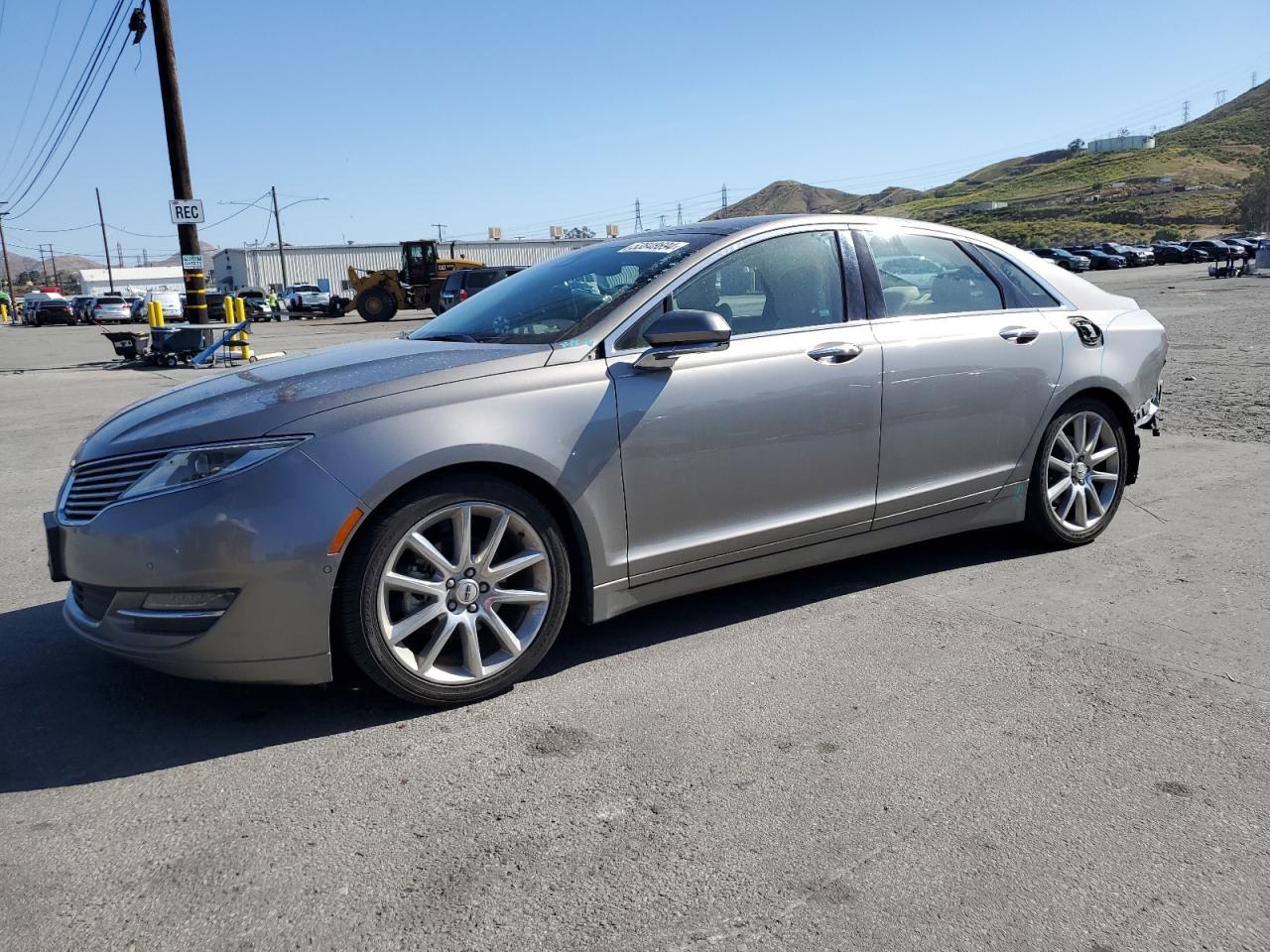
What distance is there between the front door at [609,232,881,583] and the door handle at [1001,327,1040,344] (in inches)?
32.0

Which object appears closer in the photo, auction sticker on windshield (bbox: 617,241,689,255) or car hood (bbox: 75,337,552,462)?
car hood (bbox: 75,337,552,462)


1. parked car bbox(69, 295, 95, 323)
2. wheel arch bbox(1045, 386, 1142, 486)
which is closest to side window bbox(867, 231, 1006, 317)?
wheel arch bbox(1045, 386, 1142, 486)

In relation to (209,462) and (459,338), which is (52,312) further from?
(209,462)

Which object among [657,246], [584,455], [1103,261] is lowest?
[584,455]

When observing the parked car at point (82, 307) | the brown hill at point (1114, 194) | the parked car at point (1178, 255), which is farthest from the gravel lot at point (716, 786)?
the brown hill at point (1114, 194)

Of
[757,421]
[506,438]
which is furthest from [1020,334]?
[506,438]

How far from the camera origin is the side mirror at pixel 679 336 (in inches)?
139

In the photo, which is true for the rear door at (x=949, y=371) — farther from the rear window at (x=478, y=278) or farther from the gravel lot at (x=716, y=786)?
the rear window at (x=478, y=278)

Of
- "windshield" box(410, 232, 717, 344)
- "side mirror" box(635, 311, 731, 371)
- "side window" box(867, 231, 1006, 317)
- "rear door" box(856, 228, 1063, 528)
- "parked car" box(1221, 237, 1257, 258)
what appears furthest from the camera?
"parked car" box(1221, 237, 1257, 258)

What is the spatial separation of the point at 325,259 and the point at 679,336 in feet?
293

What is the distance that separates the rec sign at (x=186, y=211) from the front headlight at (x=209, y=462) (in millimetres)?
16799

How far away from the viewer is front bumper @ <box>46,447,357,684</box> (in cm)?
297

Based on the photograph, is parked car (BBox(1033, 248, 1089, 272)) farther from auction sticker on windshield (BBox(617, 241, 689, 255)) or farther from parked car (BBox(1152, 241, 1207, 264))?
auction sticker on windshield (BBox(617, 241, 689, 255))

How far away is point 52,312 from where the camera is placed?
49656 millimetres
